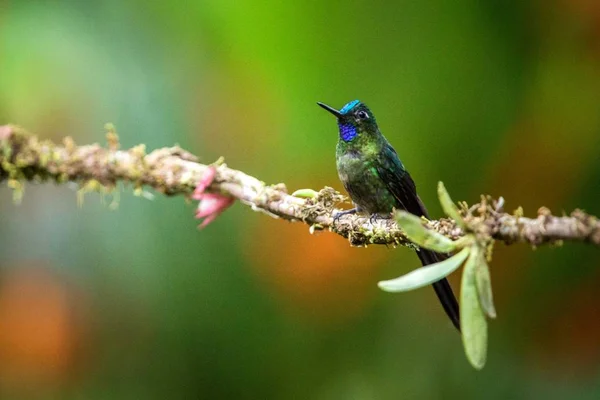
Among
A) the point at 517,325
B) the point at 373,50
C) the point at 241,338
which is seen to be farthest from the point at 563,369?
the point at 373,50

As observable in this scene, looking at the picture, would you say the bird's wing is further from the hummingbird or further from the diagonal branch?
the diagonal branch

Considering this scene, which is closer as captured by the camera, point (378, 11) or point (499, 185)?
point (499, 185)

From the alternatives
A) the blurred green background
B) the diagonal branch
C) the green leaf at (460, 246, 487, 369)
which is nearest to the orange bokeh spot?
the blurred green background

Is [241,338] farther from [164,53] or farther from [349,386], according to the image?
[164,53]

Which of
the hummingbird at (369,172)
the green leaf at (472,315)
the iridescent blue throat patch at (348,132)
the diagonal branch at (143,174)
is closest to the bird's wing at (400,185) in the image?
the hummingbird at (369,172)

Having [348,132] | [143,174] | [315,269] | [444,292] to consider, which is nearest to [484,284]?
[143,174]

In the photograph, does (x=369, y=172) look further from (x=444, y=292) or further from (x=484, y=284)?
(x=484, y=284)
